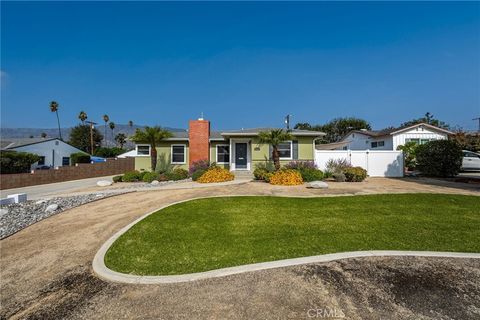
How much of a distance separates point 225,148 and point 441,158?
→ 50.9 feet

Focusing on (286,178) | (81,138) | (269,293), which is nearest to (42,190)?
(286,178)

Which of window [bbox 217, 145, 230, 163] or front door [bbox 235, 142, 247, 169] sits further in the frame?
window [bbox 217, 145, 230, 163]

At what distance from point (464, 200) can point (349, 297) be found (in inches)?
337

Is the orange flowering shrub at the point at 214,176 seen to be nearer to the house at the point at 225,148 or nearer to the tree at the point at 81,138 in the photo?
the house at the point at 225,148

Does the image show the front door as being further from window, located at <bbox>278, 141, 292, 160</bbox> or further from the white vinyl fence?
the white vinyl fence

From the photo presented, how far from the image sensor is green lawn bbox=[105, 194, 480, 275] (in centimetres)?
511

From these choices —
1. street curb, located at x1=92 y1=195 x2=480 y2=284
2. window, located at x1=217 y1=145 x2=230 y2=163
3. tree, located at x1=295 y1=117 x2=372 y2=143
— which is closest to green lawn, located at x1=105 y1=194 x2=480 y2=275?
street curb, located at x1=92 y1=195 x2=480 y2=284

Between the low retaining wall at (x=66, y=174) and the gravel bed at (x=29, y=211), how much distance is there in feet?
→ 28.0

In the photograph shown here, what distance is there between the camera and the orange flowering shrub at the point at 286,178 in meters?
13.4

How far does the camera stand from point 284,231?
637 cm

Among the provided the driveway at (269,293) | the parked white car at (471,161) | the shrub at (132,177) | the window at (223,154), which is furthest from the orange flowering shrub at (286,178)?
the parked white car at (471,161)

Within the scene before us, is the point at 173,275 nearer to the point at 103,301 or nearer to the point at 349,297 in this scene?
the point at 103,301

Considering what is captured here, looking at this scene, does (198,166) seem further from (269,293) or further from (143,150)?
(269,293)

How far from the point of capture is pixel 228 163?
20.5 metres
